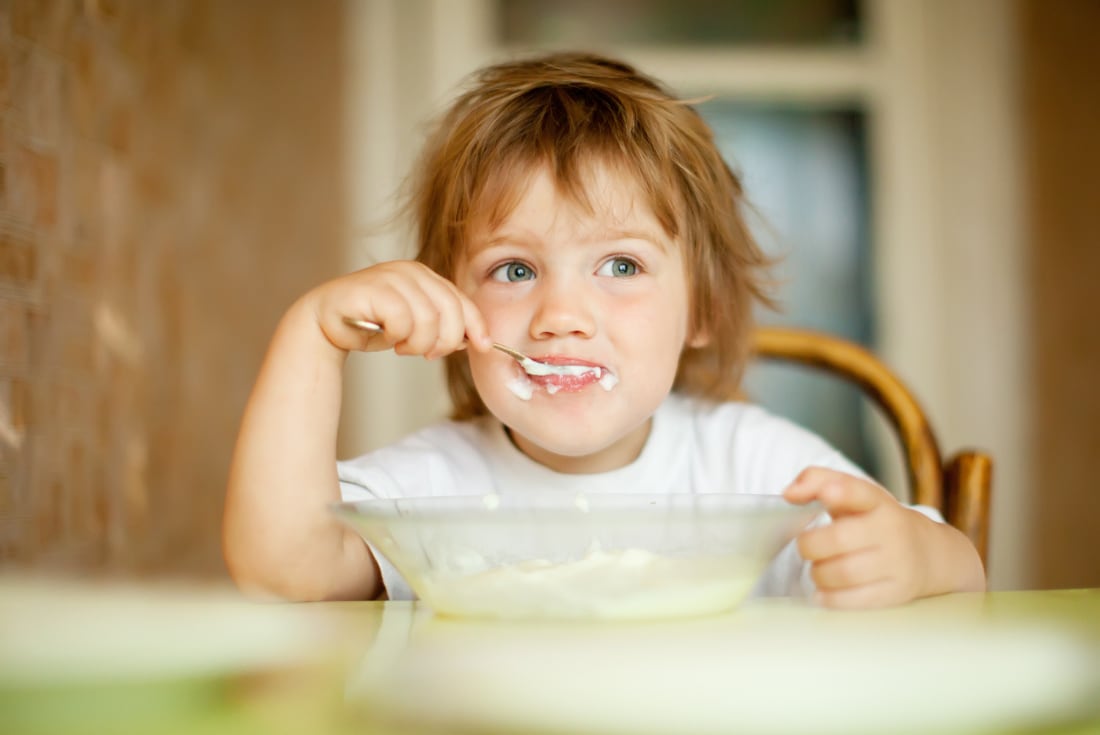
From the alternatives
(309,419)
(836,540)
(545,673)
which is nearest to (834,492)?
(836,540)

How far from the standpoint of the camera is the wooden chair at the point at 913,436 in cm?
95

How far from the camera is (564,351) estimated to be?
842 millimetres

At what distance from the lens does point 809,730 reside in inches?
12.1

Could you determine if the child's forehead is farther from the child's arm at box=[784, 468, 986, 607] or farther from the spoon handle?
the child's arm at box=[784, 468, 986, 607]

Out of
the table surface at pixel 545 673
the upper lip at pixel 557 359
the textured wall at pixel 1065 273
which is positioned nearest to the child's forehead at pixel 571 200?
the upper lip at pixel 557 359

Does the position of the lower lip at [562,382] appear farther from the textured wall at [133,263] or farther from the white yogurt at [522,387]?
the textured wall at [133,263]

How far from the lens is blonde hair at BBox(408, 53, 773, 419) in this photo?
90cm

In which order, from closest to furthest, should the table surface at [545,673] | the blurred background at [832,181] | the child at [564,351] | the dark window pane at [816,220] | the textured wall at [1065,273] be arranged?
the table surface at [545,673] → the child at [564,351] → the blurred background at [832,181] → the textured wall at [1065,273] → the dark window pane at [816,220]

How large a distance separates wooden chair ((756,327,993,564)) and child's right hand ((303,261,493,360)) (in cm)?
51

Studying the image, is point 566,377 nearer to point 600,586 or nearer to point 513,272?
point 513,272

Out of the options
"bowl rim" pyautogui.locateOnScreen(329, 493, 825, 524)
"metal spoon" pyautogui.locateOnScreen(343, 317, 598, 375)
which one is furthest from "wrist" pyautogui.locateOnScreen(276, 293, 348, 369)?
"bowl rim" pyautogui.locateOnScreen(329, 493, 825, 524)

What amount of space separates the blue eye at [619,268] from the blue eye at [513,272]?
0.21 feet

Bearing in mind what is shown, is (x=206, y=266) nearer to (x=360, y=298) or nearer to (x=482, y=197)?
(x=482, y=197)

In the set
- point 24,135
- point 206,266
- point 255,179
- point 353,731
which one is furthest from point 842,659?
point 255,179
